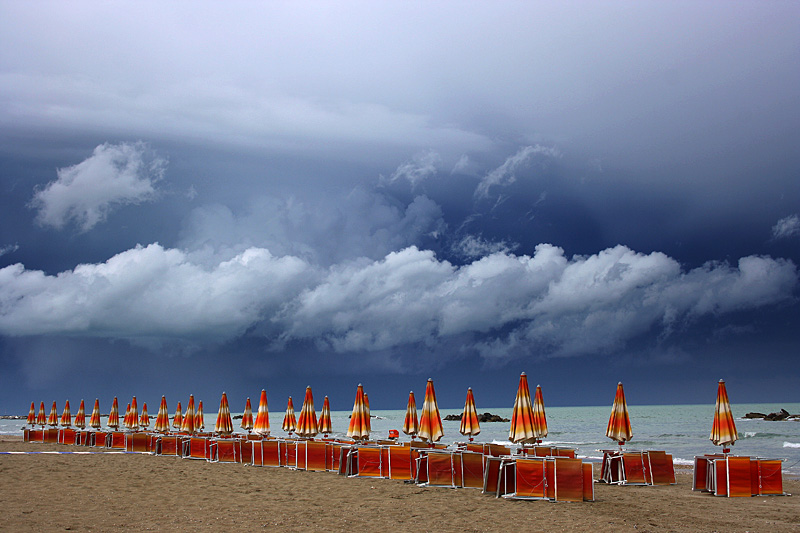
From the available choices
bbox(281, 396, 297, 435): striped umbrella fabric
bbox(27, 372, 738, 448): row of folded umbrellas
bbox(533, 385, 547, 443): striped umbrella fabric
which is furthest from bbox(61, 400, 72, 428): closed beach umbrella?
bbox(533, 385, 547, 443): striped umbrella fabric

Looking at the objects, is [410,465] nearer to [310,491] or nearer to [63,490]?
[310,491]

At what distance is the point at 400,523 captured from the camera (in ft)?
42.5

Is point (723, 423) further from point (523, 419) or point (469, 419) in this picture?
point (469, 419)

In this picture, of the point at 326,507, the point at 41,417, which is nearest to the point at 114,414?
the point at 41,417

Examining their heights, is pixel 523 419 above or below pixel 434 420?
above

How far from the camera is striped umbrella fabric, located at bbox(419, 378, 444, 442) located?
20328 millimetres

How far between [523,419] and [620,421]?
5.09m

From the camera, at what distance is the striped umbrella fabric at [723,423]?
723 inches

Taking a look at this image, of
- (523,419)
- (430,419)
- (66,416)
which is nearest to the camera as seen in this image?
(523,419)

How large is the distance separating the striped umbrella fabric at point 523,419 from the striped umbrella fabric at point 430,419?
391cm

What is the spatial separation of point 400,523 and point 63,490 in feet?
31.8

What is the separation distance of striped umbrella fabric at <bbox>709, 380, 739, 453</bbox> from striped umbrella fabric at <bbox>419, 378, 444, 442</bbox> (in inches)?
323

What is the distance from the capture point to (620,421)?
2006cm

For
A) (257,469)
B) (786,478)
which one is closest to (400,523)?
(257,469)
